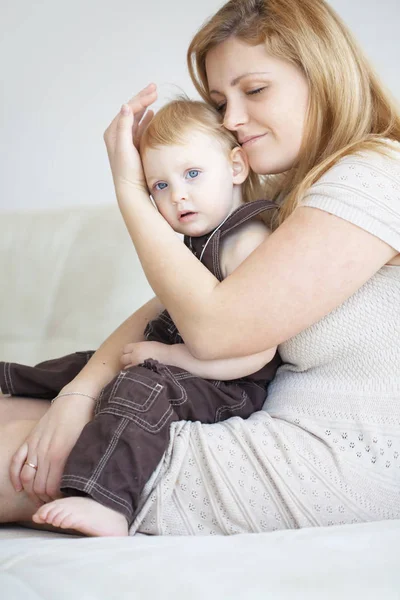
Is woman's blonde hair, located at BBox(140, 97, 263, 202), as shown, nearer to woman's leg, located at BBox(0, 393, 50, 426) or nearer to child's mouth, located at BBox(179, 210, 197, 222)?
child's mouth, located at BBox(179, 210, 197, 222)

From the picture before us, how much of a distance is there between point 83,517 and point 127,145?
2.19 feet

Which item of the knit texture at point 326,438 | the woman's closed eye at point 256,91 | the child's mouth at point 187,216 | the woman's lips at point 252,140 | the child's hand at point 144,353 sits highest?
the woman's closed eye at point 256,91

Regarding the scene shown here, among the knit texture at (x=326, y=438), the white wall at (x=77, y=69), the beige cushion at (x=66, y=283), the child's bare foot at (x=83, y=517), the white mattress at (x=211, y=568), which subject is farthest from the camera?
the white wall at (x=77, y=69)

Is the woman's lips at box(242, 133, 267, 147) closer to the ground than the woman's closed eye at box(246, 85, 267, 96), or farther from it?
closer to the ground

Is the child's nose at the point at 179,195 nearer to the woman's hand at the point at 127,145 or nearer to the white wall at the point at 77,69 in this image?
the woman's hand at the point at 127,145

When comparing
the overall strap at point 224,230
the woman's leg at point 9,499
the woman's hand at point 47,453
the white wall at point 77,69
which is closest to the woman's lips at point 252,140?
the overall strap at point 224,230

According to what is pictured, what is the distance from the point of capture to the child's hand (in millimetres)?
1352

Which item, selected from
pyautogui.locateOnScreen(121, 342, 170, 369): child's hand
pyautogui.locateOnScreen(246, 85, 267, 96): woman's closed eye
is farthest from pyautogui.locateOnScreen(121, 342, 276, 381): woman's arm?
pyautogui.locateOnScreen(246, 85, 267, 96): woman's closed eye

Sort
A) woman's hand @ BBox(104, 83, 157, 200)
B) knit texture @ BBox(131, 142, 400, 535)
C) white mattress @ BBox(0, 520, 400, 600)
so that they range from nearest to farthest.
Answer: white mattress @ BBox(0, 520, 400, 600) < knit texture @ BBox(131, 142, 400, 535) < woman's hand @ BBox(104, 83, 157, 200)

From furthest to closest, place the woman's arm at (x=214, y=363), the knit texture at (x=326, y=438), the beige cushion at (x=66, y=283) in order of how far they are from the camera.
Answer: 1. the beige cushion at (x=66, y=283)
2. the woman's arm at (x=214, y=363)
3. the knit texture at (x=326, y=438)

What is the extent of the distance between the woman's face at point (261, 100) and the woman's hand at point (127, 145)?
148 millimetres

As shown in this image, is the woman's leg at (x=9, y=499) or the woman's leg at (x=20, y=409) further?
the woman's leg at (x=20, y=409)

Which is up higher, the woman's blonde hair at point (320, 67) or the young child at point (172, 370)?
the woman's blonde hair at point (320, 67)

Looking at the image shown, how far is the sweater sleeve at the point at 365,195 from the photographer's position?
119cm
